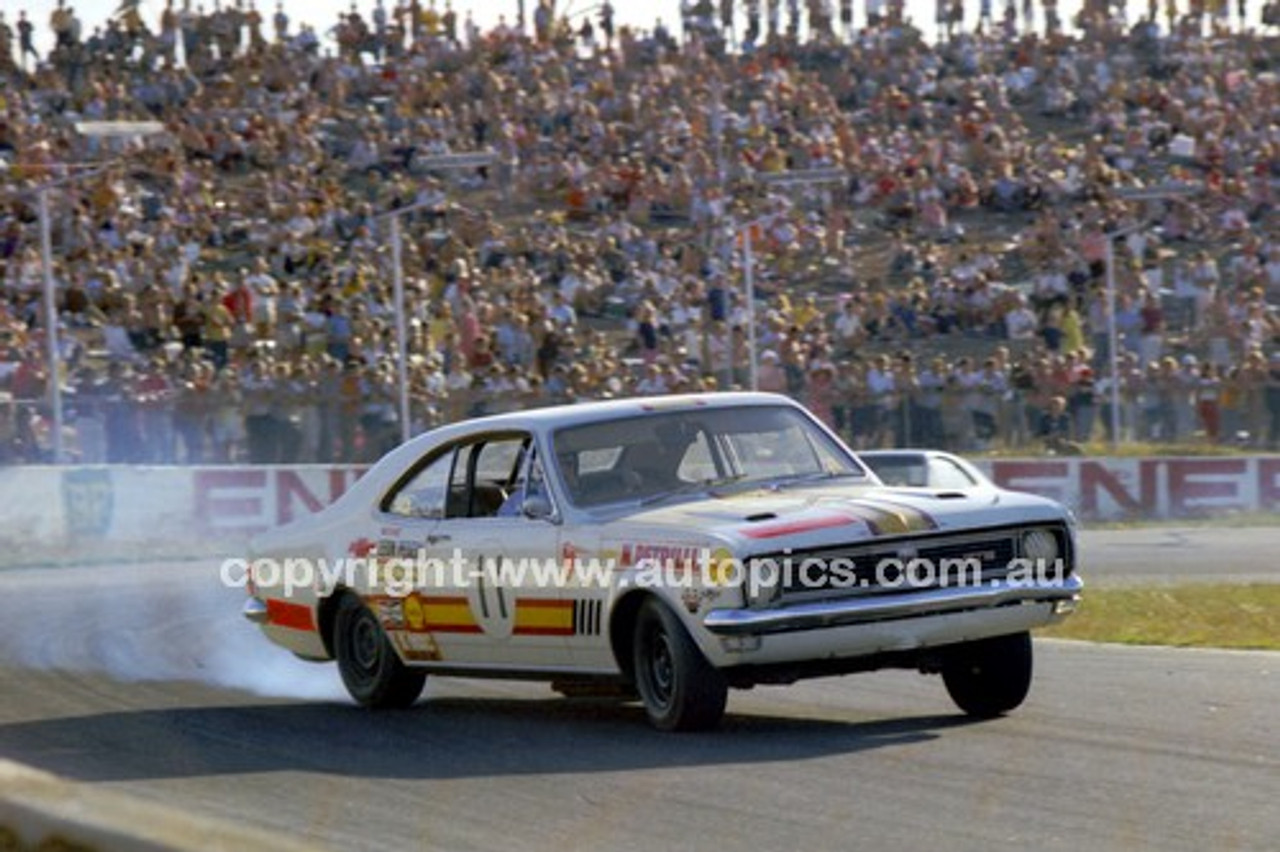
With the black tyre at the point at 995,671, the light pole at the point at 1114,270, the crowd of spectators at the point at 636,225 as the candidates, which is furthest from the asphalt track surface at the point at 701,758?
the light pole at the point at 1114,270

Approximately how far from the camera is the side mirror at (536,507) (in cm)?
1083

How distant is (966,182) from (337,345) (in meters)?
→ 11.6

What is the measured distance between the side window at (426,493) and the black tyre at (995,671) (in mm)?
2534

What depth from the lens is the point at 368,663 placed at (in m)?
12.1

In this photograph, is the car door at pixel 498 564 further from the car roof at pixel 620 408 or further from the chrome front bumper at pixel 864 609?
the chrome front bumper at pixel 864 609

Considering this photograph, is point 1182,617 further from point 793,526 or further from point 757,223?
point 757,223

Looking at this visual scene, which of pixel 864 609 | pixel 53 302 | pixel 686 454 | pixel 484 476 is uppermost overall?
pixel 53 302

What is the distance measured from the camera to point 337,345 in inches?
1186

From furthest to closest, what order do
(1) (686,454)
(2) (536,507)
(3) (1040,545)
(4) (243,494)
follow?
(4) (243,494), (1) (686,454), (2) (536,507), (3) (1040,545)

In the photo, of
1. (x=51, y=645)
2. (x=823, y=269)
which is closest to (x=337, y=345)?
(x=823, y=269)

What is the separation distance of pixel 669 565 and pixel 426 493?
2202mm

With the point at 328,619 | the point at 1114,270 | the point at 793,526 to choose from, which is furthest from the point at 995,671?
the point at 1114,270

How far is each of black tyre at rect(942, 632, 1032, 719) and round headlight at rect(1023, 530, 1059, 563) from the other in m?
0.35

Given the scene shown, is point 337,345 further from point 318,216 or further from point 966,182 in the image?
point 966,182
